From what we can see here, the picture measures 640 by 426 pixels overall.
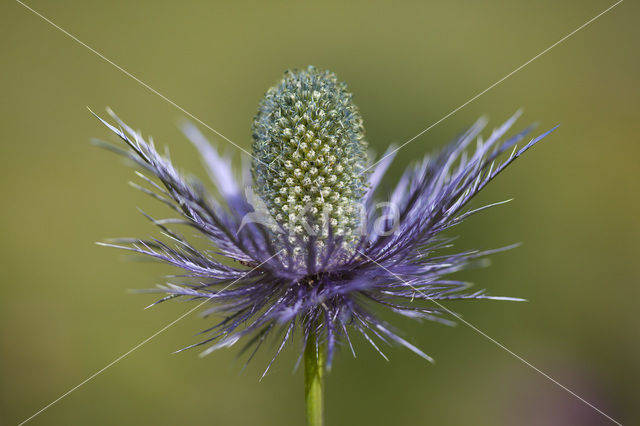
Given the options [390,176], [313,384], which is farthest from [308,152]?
[390,176]

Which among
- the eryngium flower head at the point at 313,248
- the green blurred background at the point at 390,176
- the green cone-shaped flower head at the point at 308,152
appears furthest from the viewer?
the green blurred background at the point at 390,176

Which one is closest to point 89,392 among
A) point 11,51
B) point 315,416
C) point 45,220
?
point 45,220

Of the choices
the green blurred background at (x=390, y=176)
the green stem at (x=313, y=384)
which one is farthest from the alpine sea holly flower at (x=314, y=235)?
the green blurred background at (x=390, y=176)

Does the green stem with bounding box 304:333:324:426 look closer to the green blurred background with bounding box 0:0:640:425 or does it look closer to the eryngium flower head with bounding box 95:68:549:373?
the eryngium flower head with bounding box 95:68:549:373

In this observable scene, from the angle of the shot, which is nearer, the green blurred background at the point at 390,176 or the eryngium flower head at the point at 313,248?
the eryngium flower head at the point at 313,248

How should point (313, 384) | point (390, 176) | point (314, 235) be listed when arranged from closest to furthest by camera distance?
point (313, 384) < point (314, 235) < point (390, 176)

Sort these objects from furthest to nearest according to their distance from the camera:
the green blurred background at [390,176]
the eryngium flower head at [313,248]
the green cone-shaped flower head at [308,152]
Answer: the green blurred background at [390,176]
the green cone-shaped flower head at [308,152]
the eryngium flower head at [313,248]

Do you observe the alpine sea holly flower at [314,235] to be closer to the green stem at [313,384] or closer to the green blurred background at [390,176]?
the green stem at [313,384]

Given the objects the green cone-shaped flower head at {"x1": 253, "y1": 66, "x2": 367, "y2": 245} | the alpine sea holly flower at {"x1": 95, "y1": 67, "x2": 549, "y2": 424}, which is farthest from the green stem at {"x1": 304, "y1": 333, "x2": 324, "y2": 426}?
the green cone-shaped flower head at {"x1": 253, "y1": 66, "x2": 367, "y2": 245}

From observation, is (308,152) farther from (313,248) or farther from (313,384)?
(313,384)

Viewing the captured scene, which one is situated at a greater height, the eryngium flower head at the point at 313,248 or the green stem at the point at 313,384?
the eryngium flower head at the point at 313,248
